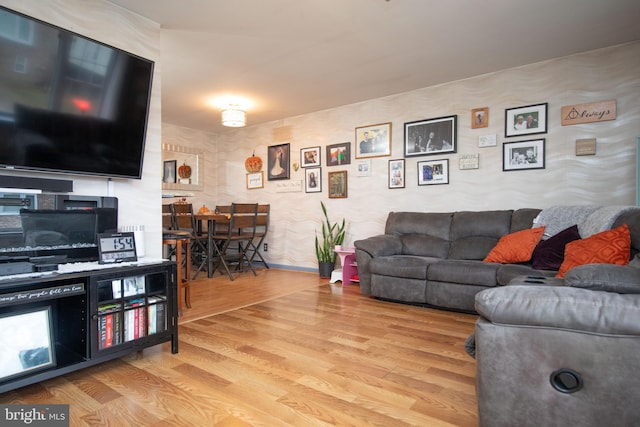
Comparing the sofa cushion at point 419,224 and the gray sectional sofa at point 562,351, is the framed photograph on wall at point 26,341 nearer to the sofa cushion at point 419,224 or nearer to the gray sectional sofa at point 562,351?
the gray sectional sofa at point 562,351

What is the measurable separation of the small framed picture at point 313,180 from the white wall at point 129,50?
2.83 metres

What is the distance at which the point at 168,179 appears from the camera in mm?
6020

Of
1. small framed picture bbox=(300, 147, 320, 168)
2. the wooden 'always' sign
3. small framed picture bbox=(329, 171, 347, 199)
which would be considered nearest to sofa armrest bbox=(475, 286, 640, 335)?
the wooden 'always' sign

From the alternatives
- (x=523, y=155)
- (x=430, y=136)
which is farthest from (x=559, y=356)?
(x=430, y=136)

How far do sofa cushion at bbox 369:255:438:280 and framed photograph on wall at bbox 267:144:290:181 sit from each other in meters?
2.61

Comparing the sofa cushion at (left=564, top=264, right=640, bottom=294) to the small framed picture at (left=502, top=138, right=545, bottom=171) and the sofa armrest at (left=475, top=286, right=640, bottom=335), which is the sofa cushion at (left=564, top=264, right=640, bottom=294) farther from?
the small framed picture at (left=502, top=138, right=545, bottom=171)

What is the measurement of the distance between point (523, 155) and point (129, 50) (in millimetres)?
3705

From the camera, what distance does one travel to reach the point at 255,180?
6129 millimetres

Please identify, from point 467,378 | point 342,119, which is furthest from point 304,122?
point 467,378

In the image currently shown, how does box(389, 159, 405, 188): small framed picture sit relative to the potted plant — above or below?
above

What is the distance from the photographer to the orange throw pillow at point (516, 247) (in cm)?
305

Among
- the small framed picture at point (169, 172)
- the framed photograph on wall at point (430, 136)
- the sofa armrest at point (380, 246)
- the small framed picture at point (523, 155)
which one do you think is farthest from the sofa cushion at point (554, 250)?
the small framed picture at point (169, 172)

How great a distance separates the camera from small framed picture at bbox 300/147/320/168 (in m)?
5.36
